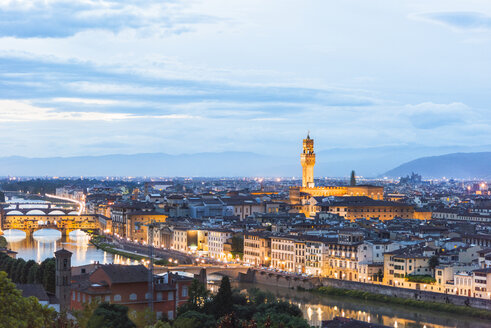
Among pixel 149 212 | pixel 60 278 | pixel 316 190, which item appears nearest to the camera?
pixel 60 278

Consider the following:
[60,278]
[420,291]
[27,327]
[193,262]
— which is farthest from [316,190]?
[27,327]

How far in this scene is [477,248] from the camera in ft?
110

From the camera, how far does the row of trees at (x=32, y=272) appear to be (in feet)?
85.7

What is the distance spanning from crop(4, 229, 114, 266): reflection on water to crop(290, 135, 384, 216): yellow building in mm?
15266

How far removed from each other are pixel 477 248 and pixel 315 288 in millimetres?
6054

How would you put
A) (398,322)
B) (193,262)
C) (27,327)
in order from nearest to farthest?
(27,327)
(398,322)
(193,262)

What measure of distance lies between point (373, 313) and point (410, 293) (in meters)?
2.43

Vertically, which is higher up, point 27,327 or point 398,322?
point 27,327

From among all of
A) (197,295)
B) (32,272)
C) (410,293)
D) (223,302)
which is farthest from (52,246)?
(223,302)

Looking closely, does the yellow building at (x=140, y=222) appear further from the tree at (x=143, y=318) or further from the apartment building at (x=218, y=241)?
the tree at (x=143, y=318)

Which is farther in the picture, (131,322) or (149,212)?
(149,212)

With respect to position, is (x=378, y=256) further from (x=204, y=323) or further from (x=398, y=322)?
(x=204, y=323)

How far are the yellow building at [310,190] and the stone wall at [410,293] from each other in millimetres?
28934

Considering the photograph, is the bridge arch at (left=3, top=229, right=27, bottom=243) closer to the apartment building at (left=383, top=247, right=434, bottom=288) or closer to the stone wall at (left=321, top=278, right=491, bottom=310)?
the stone wall at (left=321, top=278, right=491, bottom=310)
